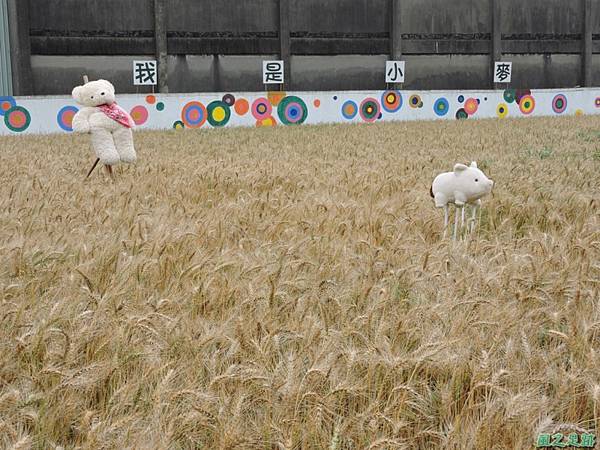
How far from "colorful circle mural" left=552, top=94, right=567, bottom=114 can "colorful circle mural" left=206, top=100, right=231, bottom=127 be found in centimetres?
1059

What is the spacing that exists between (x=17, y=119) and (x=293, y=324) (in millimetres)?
17679

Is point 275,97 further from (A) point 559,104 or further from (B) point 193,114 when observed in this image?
(A) point 559,104

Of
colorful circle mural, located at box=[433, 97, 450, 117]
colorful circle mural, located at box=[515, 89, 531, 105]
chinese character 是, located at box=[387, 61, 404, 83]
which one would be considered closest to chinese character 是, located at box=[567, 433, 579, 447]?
chinese character 是, located at box=[387, 61, 404, 83]

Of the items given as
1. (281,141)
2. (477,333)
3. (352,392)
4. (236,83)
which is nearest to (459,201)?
(477,333)

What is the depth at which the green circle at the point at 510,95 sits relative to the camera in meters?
23.1

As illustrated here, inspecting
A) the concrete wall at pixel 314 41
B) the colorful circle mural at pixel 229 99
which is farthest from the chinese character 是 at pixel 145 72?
the colorful circle mural at pixel 229 99

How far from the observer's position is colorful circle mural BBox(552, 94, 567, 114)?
2383 centimetres

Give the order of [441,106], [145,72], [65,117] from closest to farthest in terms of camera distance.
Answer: [65,117] → [145,72] → [441,106]

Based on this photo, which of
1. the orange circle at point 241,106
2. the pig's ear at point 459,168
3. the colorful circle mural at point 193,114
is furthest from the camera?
the orange circle at point 241,106

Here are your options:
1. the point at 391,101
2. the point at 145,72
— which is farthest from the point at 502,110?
the point at 145,72

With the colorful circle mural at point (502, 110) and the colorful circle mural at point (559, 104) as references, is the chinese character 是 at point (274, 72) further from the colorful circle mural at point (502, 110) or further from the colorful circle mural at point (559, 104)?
the colorful circle mural at point (559, 104)

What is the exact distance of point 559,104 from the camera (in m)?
23.9

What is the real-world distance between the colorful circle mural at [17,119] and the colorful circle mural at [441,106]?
11360mm

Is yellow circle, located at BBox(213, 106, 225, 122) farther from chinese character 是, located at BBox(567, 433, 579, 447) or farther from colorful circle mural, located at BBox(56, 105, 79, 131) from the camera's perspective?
chinese character 是, located at BBox(567, 433, 579, 447)
